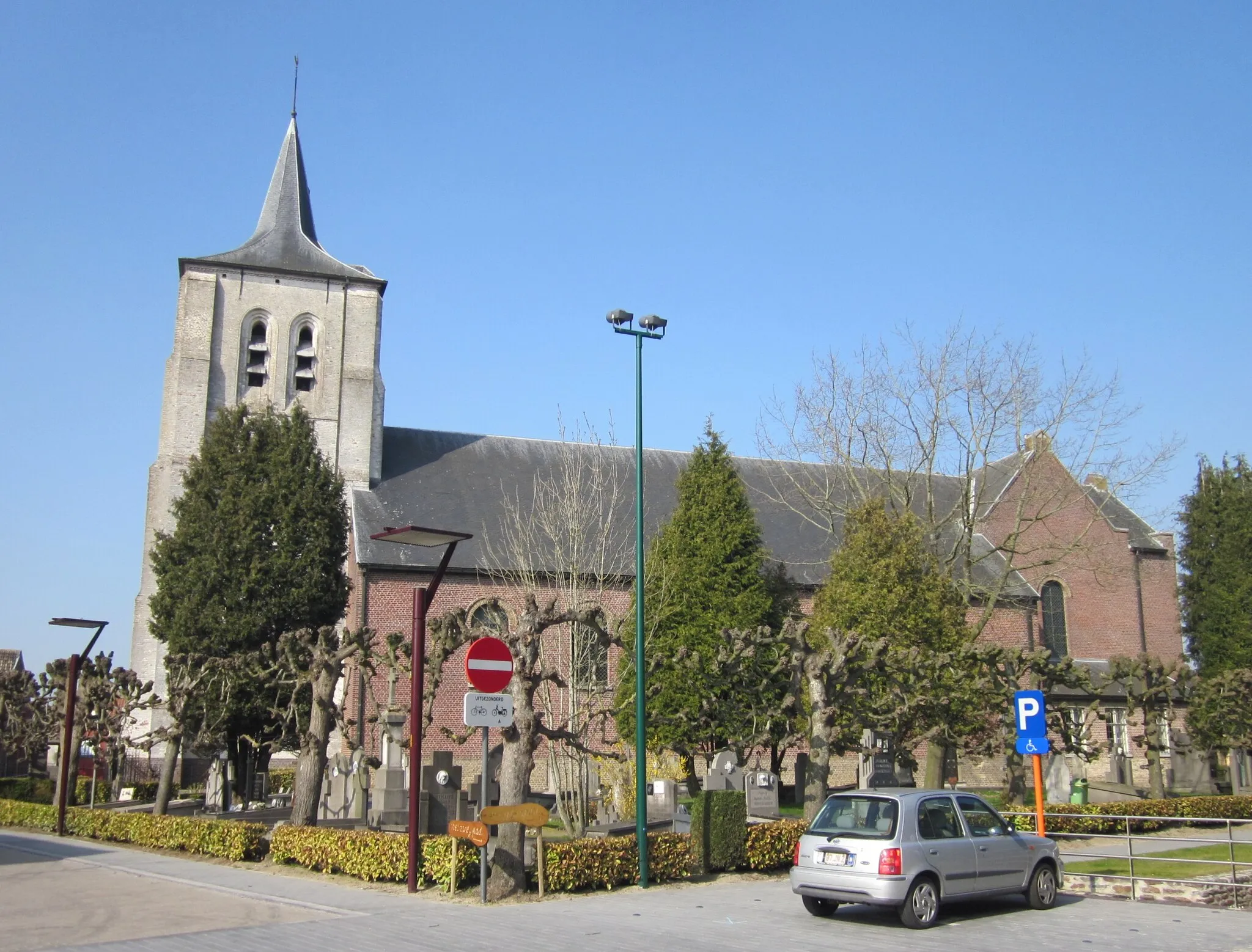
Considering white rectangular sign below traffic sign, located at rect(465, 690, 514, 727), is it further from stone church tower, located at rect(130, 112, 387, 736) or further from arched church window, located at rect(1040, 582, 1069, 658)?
arched church window, located at rect(1040, 582, 1069, 658)

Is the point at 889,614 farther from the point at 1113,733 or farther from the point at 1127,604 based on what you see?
the point at 1127,604

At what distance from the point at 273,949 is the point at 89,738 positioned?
847 inches

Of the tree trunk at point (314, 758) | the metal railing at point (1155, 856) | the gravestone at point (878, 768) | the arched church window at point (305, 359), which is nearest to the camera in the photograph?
A: the metal railing at point (1155, 856)

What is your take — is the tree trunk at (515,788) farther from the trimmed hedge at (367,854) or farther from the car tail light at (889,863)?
the car tail light at (889,863)

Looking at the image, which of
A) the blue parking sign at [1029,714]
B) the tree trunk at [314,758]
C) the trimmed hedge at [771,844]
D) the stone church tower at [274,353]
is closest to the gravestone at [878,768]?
the trimmed hedge at [771,844]

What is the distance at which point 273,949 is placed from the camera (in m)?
9.16

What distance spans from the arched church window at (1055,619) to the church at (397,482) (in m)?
0.05

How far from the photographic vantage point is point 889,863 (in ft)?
34.4

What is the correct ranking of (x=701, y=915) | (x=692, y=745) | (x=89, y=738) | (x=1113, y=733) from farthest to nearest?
(x=1113, y=733)
(x=89, y=738)
(x=692, y=745)
(x=701, y=915)

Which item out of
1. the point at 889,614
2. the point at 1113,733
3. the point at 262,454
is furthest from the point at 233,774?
the point at 1113,733

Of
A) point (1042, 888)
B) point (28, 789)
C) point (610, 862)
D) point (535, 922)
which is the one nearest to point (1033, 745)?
point (1042, 888)

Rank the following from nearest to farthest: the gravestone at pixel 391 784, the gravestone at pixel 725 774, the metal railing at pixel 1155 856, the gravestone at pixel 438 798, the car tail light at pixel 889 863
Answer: the car tail light at pixel 889 863 → the metal railing at pixel 1155 856 → the gravestone at pixel 438 798 → the gravestone at pixel 391 784 → the gravestone at pixel 725 774

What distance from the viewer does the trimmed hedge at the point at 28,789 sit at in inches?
1147

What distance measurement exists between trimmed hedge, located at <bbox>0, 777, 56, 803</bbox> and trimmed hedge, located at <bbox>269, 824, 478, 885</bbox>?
17047 millimetres
